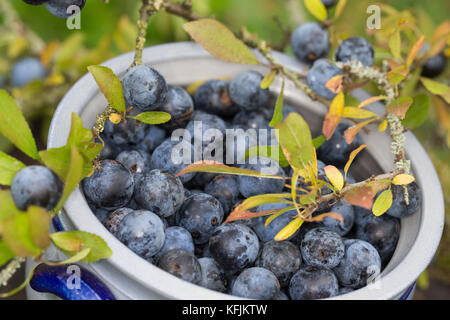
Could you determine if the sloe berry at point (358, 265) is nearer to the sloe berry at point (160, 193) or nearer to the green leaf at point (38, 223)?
the sloe berry at point (160, 193)

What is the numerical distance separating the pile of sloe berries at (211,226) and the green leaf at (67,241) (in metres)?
0.08

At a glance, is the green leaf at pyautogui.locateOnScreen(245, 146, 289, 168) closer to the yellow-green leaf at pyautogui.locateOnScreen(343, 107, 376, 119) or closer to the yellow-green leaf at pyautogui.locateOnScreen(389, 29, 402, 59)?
the yellow-green leaf at pyautogui.locateOnScreen(343, 107, 376, 119)

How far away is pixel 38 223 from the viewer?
486mm

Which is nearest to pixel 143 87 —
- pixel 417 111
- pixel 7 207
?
pixel 7 207

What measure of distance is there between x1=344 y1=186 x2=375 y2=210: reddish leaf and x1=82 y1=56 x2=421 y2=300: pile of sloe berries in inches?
3.5

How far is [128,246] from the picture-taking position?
0.62 meters

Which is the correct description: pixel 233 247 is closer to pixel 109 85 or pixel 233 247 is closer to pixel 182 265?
pixel 182 265

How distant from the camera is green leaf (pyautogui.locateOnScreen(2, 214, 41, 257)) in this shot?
475 millimetres

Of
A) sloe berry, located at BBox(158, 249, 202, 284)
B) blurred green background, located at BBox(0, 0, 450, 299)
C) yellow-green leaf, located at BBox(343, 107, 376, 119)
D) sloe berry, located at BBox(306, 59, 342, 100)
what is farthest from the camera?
blurred green background, located at BBox(0, 0, 450, 299)

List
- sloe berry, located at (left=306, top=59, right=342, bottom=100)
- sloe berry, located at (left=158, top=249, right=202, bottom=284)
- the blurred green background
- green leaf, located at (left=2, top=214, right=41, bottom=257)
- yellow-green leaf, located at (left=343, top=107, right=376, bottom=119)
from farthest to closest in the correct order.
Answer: the blurred green background
sloe berry, located at (left=306, top=59, right=342, bottom=100)
yellow-green leaf, located at (left=343, top=107, right=376, bottom=119)
sloe berry, located at (left=158, top=249, right=202, bottom=284)
green leaf, located at (left=2, top=214, right=41, bottom=257)

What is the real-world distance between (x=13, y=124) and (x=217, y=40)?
0.33 metres

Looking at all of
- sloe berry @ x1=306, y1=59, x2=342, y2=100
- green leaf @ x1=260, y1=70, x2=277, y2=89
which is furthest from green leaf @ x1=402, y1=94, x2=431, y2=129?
green leaf @ x1=260, y1=70, x2=277, y2=89

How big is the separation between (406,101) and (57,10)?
20.3 inches

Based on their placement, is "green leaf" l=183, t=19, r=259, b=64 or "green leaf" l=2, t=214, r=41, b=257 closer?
"green leaf" l=2, t=214, r=41, b=257
